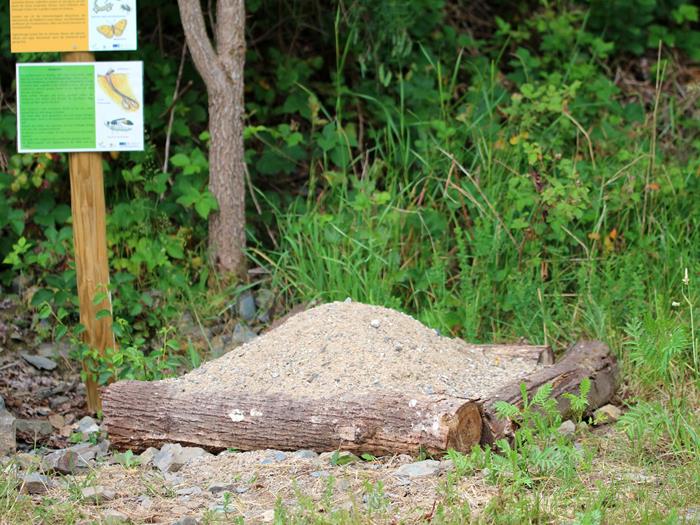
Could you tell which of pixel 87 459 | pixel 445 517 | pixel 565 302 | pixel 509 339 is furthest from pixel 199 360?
pixel 445 517

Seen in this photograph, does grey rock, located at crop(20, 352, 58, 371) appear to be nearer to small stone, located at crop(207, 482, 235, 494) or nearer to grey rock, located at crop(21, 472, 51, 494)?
grey rock, located at crop(21, 472, 51, 494)

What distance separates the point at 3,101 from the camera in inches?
259

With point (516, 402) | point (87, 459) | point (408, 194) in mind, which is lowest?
point (87, 459)

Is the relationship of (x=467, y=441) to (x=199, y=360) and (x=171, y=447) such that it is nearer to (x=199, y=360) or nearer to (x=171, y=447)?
(x=171, y=447)

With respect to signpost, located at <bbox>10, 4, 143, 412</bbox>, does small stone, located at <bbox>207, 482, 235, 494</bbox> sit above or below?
below


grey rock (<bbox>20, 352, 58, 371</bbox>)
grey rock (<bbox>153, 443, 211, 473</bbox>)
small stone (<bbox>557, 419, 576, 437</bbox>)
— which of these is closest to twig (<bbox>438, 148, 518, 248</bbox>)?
small stone (<bbox>557, 419, 576, 437</bbox>)

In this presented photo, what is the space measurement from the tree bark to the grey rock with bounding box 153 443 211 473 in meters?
1.97

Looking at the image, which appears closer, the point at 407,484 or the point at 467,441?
the point at 407,484

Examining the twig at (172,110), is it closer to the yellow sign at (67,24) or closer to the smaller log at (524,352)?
the yellow sign at (67,24)

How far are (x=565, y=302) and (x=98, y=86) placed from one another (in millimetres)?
2764

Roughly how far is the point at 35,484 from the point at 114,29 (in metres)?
2.36

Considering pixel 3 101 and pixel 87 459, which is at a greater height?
pixel 3 101

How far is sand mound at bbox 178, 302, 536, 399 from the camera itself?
417 cm

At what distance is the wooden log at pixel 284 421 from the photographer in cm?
380
